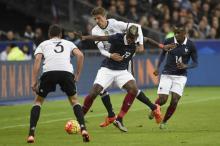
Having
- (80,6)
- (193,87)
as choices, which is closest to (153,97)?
(193,87)

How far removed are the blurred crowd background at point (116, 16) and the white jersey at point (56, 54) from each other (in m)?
16.8

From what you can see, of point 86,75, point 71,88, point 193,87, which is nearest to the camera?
point 71,88

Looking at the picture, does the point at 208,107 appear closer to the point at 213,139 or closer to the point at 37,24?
the point at 213,139

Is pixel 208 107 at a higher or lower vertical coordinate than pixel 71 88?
lower

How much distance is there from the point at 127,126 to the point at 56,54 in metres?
3.68

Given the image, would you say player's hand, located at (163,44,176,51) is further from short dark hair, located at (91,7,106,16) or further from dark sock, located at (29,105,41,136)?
dark sock, located at (29,105,41,136)

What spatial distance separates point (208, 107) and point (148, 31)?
10838 millimetres

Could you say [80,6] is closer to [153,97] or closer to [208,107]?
[153,97]

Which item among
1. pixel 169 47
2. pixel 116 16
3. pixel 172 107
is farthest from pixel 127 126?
pixel 116 16

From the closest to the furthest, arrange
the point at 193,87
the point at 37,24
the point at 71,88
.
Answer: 1. the point at 71,88
2. the point at 193,87
3. the point at 37,24

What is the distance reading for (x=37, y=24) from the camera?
35.2 m

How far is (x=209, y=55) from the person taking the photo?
32.7m

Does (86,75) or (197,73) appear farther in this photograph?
(197,73)

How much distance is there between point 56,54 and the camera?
590 inches
